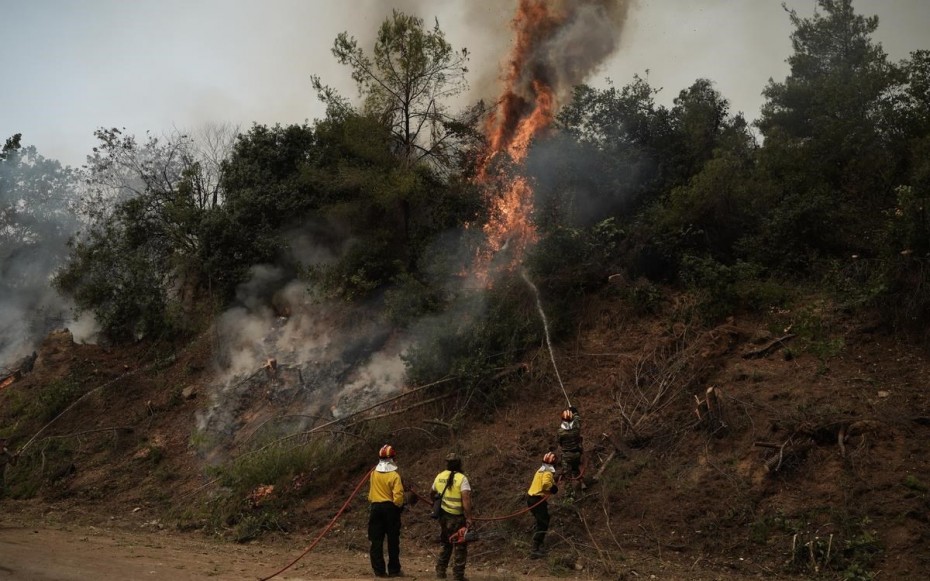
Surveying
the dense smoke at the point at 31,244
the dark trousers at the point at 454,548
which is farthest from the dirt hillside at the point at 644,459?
the dense smoke at the point at 31,244

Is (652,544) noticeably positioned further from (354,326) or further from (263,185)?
(263,185)

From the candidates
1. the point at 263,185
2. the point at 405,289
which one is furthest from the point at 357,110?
Result: the point at 405,289

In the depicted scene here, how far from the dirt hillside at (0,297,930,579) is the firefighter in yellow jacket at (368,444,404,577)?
39.6 inches

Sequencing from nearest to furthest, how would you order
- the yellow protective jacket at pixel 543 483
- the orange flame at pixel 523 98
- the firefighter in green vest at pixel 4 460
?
the yellow protective jacket at pixel 543 483, the firefighter in green vest at pixel 4 460, the orange flame at pixel 523 98

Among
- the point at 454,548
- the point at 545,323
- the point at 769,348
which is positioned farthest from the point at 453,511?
the point at 769,348

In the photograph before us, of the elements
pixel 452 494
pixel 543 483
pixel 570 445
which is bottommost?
pixel 452 494

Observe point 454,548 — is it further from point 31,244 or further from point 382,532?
point 31,244

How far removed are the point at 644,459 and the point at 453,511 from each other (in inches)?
187

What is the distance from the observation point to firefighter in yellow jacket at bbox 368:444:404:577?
10.4m

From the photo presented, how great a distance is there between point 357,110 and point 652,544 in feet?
55.7

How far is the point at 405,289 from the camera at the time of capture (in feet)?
63.0

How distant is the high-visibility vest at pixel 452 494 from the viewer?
10.1m

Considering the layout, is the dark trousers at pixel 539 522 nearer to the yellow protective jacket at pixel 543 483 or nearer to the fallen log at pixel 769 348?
the yellow protective jacket at pixel 543 483

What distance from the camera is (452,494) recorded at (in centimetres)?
1015
